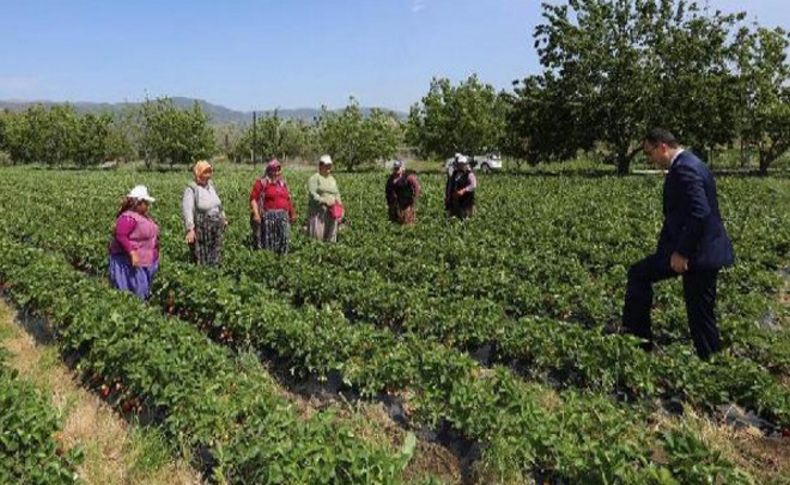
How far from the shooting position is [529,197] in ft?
65.2

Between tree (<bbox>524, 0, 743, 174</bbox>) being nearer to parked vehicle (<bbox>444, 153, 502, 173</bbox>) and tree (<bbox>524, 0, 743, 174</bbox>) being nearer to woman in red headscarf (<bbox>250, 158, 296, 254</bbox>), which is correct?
parked vehicle (<bbox>444, 153, 502, 173</bbox>)

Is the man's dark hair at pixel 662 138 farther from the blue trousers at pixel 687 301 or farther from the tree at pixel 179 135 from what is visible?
the tree at pixel 179 135

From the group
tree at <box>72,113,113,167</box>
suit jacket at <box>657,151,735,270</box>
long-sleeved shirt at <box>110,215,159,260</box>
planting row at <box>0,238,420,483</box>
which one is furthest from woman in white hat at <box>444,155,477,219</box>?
tree at <box>72,113,113,167</box>

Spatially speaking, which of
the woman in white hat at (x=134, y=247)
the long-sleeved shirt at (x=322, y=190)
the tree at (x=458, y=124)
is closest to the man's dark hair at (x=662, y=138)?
the woman in white hat at (x=134, y=247)

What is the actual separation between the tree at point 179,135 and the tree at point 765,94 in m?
39.0

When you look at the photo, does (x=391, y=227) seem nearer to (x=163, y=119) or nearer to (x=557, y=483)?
(x=557, y=483)

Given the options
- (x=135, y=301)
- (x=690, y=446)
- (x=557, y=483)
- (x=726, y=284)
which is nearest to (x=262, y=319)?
(x=135, y=301)

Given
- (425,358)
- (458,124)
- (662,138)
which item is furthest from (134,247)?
(458,124)

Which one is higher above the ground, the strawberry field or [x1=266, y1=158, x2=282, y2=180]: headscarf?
[x1=266, y1=158, x2=282, y2=180]: headscarf

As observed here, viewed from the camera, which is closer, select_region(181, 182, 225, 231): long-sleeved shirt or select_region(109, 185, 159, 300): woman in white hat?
select_region(109, 185, 159, 300): woman in white hat

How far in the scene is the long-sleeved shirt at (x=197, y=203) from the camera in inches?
341

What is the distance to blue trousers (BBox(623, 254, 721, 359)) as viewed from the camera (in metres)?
5.93

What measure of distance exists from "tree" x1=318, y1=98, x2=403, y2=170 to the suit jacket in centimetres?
4768

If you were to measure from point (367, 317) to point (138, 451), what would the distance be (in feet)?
12.2
